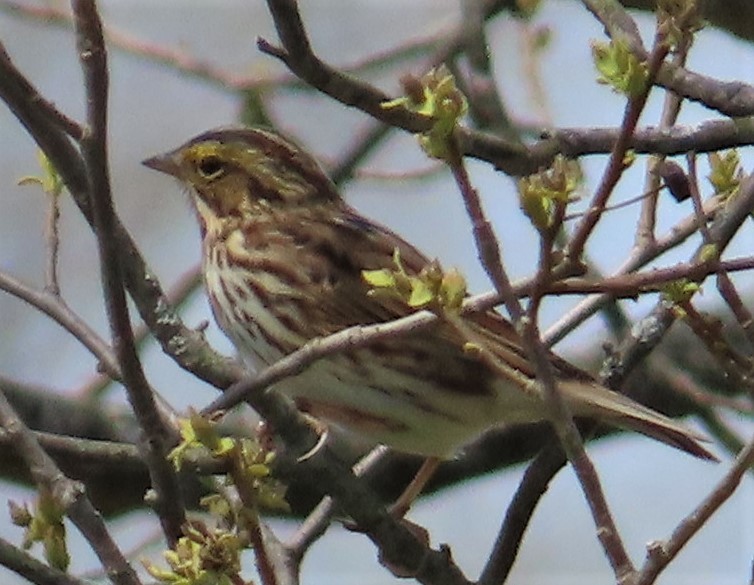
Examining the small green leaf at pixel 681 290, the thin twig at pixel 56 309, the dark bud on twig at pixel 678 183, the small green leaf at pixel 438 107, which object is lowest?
the small green leaf at pixel 438 107

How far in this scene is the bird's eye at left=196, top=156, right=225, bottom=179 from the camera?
108 inches

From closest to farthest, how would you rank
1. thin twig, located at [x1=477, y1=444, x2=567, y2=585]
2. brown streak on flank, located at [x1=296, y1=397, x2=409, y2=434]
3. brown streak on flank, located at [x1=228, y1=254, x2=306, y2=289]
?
thin twig, located at [x1=477, y1=444, x2=567, y2=585] → brown streak on flank, located at [x1=296, y1=397, x2=409, y2=434] → brown streak on flank, located at [x1=228, y1=254, x2=306, y2=289]

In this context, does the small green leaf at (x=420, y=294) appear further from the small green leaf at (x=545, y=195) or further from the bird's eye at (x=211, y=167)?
the bird's eye at (x=211, y=167)

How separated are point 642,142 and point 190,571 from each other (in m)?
0.59

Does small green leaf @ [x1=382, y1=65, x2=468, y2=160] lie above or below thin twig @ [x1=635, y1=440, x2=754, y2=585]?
above

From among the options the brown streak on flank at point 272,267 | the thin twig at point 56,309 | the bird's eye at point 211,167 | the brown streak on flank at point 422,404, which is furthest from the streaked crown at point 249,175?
the thin twig at point 56,309

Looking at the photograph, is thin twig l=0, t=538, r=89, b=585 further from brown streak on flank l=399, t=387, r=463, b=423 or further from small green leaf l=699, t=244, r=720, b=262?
brown streak on flank l=399, t=387, r=463, b=423

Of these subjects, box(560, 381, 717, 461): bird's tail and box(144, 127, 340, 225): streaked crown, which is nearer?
box(560, 381, 717, 461): bird's tail

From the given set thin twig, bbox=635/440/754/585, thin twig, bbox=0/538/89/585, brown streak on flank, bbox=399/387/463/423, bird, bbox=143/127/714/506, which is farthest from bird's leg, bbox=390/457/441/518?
thin twig, bbox=635/440/754/585

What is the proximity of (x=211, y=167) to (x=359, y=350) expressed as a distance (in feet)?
2.15

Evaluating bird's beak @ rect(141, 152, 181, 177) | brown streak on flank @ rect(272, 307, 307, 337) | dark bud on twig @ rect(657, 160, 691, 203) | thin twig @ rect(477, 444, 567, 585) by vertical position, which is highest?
bird's beak @ rect(141, 152, 181, 177)

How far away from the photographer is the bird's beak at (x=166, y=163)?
8.49 ft

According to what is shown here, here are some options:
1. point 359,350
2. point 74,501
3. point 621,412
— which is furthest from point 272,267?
point 74,501

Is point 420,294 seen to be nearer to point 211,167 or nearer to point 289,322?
point 289,322
